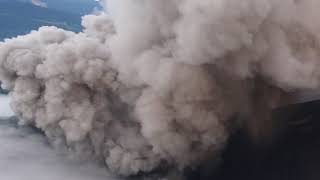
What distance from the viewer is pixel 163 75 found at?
8.51m

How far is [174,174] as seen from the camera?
31.9 ft

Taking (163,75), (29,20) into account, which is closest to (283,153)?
(163,75)

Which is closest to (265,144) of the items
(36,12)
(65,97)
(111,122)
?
(111,122)

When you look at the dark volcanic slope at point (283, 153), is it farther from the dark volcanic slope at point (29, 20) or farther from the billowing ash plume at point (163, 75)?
the dark volcanic slope at point (29, 20)

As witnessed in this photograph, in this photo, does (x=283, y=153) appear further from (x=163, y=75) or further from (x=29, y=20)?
(x=29, y=20)

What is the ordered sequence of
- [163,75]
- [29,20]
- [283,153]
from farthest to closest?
1. [29,20]
2. [283,153]
3. [163,75]

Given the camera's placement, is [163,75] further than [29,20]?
No

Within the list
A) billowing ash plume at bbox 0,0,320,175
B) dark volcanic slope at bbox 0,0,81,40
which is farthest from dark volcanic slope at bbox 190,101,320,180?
dark volcanic slope at bbox 0,0,81,40

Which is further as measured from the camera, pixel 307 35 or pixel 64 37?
pixel 64 37

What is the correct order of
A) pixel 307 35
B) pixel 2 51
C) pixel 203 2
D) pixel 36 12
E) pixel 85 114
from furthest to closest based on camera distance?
pixel 36 12 → pixel 2 51 → pixel 85 114 → pixel 307 35 → pixel 203 2

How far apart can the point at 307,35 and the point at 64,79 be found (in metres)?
3.85

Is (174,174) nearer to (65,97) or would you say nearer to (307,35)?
(65,97)

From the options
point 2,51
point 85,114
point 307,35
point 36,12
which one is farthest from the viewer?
point 36,12

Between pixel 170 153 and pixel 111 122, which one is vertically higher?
pixel 111 122
